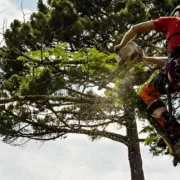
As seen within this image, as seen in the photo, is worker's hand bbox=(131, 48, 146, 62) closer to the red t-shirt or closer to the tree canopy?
the red t-shirt

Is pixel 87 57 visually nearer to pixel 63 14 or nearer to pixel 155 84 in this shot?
pixel 155 84

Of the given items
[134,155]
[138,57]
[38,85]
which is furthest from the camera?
[134,155]

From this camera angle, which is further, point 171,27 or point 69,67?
point 69,67

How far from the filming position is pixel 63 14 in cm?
1354

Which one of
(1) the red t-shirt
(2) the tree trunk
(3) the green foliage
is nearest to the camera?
(1) the red t-shirt

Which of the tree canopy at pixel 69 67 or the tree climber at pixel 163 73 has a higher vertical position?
the tree canopy at pixel 69 67

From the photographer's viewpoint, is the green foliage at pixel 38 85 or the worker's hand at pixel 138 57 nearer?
the worker's hand at pixel 138 57

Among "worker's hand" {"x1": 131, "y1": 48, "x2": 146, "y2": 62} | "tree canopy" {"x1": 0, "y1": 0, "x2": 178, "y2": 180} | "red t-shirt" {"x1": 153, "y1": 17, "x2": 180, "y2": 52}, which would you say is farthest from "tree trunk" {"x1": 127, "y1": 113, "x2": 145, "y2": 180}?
"red t-shirt" {"x1": 153, "y1": 17, "x2": 180, "y2": 52}

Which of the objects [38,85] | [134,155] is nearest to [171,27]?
[38,85]

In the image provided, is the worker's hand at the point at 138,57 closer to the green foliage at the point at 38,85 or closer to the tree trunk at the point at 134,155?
the green foliage at the point at 38,85

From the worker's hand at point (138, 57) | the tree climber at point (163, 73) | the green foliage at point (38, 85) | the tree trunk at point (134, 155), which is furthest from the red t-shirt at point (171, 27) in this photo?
the tree trunk at point (134, 155)

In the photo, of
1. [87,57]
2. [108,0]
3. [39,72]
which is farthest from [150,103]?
[108,0]

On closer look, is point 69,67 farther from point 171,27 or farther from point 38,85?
point 171,27

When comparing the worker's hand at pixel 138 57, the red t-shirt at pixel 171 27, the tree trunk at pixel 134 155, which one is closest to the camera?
the red t-shirt at pixel 171 27
